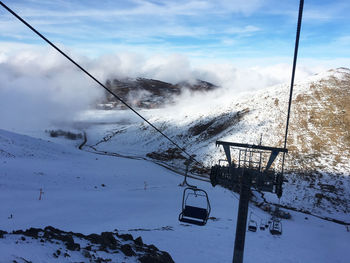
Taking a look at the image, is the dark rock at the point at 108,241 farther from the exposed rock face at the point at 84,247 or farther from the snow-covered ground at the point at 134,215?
the snow-covered ground at the point at 134,215

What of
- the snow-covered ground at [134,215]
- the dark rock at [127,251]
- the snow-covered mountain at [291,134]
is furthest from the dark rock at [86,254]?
the snow-covered mountain at [291,134]

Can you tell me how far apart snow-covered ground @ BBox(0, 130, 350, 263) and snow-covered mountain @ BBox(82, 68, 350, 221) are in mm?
11409

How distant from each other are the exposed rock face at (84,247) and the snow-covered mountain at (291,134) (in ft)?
122

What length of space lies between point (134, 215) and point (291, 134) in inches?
2283

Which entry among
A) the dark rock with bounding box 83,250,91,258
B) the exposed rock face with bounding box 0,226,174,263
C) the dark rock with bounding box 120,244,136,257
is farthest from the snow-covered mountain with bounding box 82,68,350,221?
the dark rock with bounding box 83,250,91,258

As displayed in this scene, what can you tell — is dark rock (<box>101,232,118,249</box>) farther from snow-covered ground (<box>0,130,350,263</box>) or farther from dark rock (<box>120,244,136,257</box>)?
snow-covered ground (<box>0,130,350,263</box>)

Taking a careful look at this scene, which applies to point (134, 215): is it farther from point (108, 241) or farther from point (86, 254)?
point (86, 254)

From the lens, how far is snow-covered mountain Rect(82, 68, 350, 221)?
4762 centimetres

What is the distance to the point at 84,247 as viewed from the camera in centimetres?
1273

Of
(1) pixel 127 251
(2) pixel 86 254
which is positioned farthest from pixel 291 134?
(2) pixel 86 254

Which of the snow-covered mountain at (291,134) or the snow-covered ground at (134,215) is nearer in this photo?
the snow-covered ground at (134,215)

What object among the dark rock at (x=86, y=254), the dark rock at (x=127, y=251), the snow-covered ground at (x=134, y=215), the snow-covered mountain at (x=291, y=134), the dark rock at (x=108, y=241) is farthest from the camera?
the snow-covered mountain at (x=291, y=134)

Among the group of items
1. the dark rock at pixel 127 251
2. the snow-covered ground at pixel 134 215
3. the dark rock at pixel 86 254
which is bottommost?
the snow-covered ground at pixel 134 215

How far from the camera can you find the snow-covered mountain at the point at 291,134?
1875 inches
